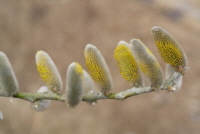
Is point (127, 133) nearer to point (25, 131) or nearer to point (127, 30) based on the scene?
point (25, 131)

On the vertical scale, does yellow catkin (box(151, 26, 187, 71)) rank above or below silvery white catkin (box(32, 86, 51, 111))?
above

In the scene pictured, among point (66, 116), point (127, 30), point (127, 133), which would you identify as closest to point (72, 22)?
point (127, 30)

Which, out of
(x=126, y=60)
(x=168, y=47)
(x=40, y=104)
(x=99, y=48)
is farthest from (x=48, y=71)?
(x=99, y=48)

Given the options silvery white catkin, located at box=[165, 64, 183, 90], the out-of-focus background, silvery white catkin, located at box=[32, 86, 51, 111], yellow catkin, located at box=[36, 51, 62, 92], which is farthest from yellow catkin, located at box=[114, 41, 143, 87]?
the out-of-focus background

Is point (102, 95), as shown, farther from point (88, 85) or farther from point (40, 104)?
point (40, 104)

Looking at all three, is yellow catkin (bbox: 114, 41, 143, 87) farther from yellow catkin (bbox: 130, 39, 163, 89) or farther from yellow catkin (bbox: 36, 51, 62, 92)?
yellow catkin (bbox: 36, 51, 62, 92)

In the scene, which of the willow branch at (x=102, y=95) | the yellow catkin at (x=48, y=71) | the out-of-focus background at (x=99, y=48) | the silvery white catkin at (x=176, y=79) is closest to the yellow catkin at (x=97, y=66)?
the willow branch at (x=102, y=95)
